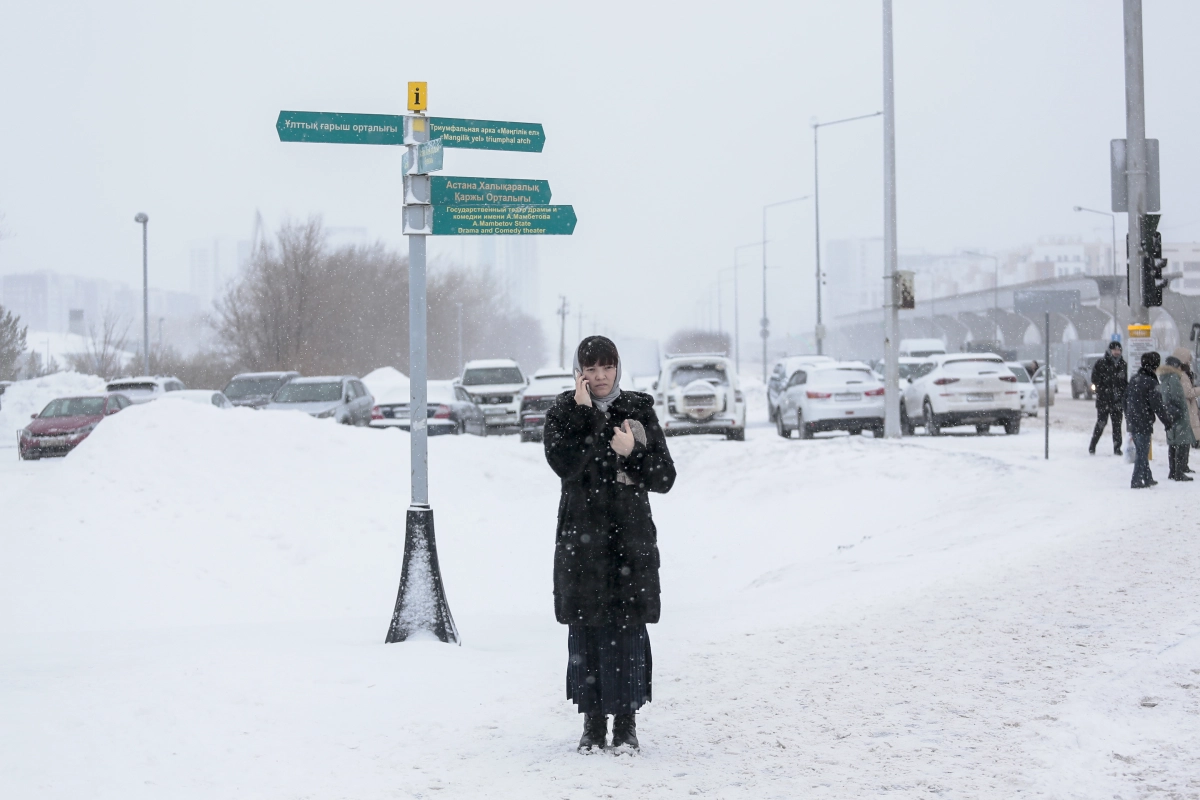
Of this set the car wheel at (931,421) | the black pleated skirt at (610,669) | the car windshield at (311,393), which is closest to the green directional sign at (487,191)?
the black pleated skirt at (610,669)

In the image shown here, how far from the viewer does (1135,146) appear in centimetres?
1517

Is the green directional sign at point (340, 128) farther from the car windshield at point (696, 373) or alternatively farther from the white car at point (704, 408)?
the car windshield at point (696, 373)

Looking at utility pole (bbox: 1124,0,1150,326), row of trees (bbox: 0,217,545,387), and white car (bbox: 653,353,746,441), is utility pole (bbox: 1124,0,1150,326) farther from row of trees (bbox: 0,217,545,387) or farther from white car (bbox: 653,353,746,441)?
row of trees (bbox: 0,217,545,387)

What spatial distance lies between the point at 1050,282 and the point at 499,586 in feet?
312

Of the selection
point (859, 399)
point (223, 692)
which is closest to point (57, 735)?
point (223, 692)

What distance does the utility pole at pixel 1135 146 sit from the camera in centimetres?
1504

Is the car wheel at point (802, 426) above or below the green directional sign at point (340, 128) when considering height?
below

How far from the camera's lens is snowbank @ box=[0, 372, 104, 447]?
35000 mm

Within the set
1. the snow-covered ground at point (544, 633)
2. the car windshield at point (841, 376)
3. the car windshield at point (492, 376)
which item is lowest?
the snow-covered ground at point (544, 633)

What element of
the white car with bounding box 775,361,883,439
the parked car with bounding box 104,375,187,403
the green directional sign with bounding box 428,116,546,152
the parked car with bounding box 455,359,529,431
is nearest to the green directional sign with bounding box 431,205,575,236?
the green directional sign with bounding box 428,116,546,152

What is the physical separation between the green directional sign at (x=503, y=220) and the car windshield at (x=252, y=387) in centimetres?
2472

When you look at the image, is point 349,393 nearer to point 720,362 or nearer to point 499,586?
point 720,362

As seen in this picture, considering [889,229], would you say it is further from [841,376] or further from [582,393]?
[582,393]

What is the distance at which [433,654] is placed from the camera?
711 centimetres
